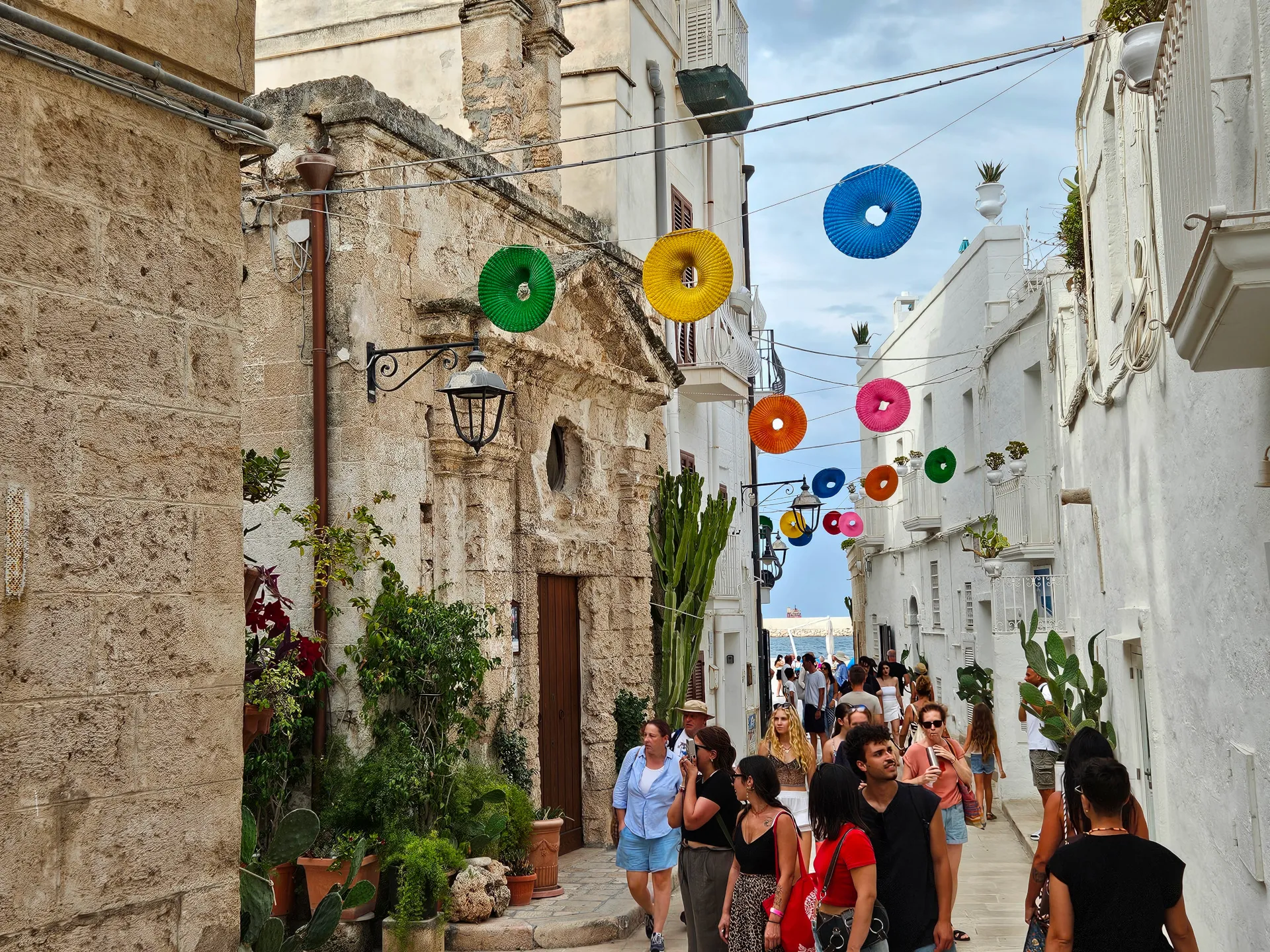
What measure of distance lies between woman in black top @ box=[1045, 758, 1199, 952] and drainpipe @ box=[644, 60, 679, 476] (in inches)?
458

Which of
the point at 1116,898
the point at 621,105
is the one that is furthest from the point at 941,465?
the point at 1116,898

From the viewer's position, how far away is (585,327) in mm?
11984

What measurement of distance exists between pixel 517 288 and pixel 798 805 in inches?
170

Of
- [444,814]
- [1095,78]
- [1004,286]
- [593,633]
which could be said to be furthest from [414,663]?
[1004,286]

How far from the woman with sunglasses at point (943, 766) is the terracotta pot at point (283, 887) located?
400cm

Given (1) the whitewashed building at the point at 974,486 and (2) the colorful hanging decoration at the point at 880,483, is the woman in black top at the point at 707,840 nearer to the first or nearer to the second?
(1) the whitewashed building at the point at 974,486

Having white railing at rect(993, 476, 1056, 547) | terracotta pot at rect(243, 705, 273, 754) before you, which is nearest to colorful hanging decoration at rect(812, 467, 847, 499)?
white railing at rect(993, 476, 1056, 547)

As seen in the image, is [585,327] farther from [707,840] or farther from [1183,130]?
[1183,130]

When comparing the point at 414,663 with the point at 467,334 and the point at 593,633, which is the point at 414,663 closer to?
the point at 467,334

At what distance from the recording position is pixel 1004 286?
1902cm

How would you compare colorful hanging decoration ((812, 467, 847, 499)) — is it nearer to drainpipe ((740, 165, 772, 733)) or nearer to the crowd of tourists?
drainpipe ((740, 165, 772, 733))

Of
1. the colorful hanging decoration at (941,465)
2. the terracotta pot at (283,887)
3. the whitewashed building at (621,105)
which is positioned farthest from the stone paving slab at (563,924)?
the colorful hanging decoration at (941,465)

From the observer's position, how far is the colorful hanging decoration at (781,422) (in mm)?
14008

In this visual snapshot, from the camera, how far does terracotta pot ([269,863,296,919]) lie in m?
8.11
